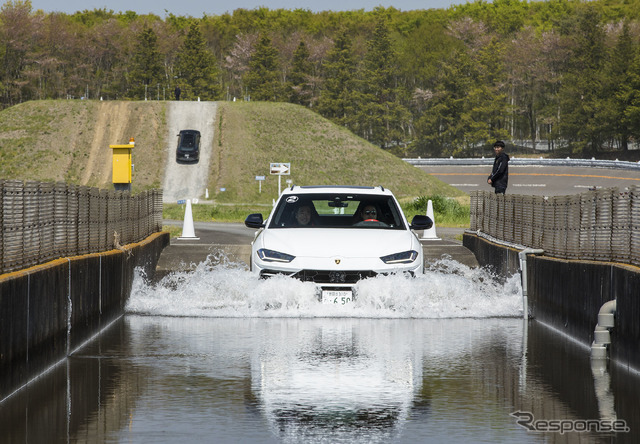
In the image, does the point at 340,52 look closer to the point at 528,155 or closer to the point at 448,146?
the point at 448,146

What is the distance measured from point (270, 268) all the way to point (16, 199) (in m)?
4.03

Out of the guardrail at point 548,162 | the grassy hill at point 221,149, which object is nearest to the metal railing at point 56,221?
the grassy hill at point 221,149

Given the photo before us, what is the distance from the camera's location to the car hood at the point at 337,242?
1292 centimetres

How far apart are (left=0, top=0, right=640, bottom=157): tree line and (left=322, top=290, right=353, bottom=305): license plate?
105744 mm

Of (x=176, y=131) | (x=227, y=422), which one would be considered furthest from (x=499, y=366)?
(x=176, y=131)

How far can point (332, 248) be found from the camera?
12938 mm

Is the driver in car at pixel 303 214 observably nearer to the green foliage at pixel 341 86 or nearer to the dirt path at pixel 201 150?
the dirt path at pixel 201 150

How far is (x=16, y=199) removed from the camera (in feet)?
31.6

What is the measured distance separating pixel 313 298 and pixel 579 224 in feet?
11.1

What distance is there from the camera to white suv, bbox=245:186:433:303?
1285cm

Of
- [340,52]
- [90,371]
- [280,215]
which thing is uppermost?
[340,52]

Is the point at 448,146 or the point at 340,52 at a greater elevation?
the point at 340,52

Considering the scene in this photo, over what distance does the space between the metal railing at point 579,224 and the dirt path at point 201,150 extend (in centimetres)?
6398

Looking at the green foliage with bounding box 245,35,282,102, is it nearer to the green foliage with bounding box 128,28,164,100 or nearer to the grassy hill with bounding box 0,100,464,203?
the green foliage with bounding box 128,28,164,100
